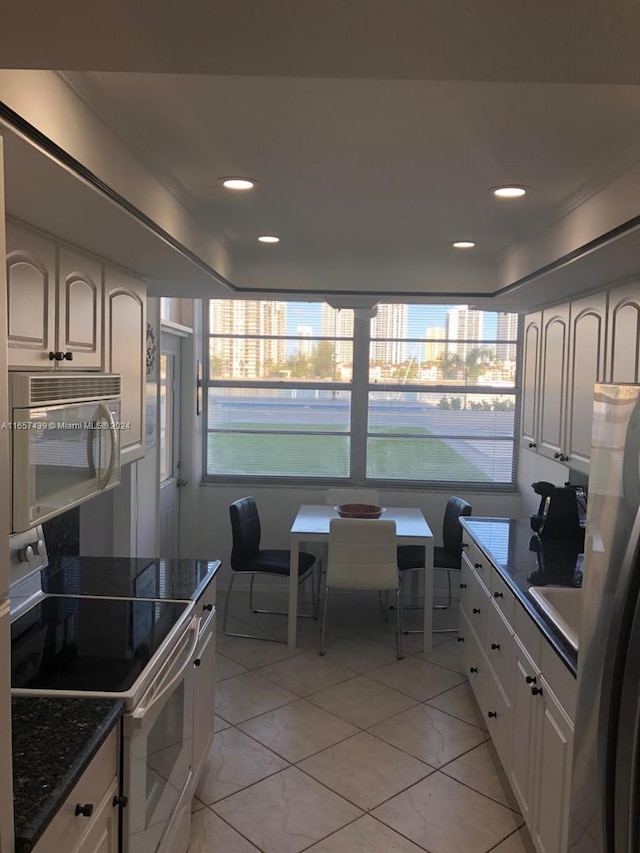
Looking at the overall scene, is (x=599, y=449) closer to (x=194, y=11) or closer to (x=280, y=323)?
(x=194, y=11)

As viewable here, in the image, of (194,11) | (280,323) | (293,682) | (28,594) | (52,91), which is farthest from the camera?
(280,323)

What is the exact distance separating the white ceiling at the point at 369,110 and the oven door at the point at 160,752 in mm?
1513

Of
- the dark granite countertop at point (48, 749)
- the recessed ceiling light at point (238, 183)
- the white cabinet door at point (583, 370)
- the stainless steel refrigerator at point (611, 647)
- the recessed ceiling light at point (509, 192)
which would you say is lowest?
the dark granite countertop at point (48, 749)

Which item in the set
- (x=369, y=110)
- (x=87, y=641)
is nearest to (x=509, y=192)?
(x=369, y=110)

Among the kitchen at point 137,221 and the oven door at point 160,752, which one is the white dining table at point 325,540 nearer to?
the kitchen at point 137,221

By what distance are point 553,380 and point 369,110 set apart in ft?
6.75

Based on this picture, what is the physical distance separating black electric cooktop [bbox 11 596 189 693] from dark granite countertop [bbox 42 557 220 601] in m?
0.09

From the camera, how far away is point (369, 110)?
1.64m

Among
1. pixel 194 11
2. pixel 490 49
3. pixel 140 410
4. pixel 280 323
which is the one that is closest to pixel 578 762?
pixel 490 49

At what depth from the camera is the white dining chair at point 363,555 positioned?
163 inches

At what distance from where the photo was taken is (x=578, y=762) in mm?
1129

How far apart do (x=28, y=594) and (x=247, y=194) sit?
1623 mm

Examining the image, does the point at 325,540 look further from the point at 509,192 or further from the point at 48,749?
the point at 48,749

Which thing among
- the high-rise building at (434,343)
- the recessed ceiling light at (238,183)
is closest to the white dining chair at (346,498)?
the high-rise building at (434,343)
